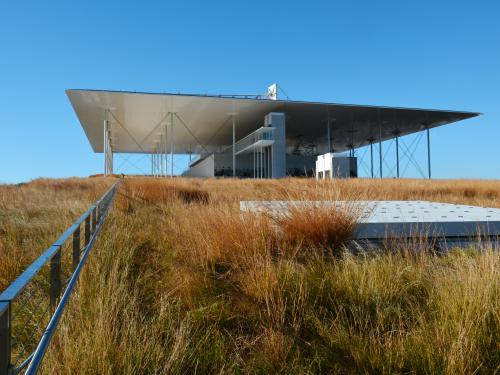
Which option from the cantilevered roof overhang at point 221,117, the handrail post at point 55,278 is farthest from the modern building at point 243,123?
the handrail post at point 55,278

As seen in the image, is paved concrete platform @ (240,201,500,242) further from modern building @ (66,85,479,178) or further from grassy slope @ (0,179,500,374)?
modern building @ (66,85,479,178)

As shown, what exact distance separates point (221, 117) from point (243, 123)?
3661 mm

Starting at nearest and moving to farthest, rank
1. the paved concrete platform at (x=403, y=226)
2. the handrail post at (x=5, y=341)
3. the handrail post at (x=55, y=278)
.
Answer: the handrail post at (x=5, y=341)
the handrail post at (x=55, y=278)
the paved concrete platform at (x=403, y=226)

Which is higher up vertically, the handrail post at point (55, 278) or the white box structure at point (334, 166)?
the white box structure at point (334, 166)

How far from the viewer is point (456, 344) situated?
1.75 metres

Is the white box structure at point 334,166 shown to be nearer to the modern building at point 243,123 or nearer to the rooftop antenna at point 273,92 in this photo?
the modern building at point 243,123

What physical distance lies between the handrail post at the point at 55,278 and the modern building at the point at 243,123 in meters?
19.1

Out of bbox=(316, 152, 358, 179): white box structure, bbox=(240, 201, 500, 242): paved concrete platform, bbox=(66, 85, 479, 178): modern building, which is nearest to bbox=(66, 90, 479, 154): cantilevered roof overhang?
bbox=(66, 85, 479, 178): modern building

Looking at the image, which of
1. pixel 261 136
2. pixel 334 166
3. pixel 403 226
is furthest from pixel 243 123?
pixel 403 226

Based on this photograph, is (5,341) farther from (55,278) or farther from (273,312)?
(273,312)

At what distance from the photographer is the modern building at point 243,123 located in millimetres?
27400

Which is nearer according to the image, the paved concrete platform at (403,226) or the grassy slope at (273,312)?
the grassy slope at (273,312)

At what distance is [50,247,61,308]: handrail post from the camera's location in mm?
1699

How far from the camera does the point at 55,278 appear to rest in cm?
176
